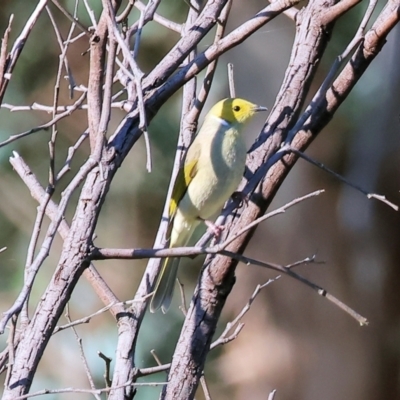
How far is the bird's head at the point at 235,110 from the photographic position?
2.45m

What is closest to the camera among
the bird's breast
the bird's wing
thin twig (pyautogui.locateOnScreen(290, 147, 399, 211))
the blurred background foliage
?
thin twig (pyautogui.locateOnScreen(290, 147, 399, 211))

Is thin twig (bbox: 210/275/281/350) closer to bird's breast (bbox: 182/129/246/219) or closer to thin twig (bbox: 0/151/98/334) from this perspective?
bird's breast (bbox: 182/129/246/219)

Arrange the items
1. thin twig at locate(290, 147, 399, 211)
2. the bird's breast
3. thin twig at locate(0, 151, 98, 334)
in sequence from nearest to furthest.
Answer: thin twig at locate(0, 151, 98, 334), thin twig at locate(290, 147, 399, 211), the bird's breast

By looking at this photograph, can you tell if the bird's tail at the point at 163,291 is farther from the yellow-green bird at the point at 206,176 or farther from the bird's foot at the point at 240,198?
the bird's foot at the point at 240,198

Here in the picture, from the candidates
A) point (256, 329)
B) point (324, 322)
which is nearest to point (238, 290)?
point (256, 329)

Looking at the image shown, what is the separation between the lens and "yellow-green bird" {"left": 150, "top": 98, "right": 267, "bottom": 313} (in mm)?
2246

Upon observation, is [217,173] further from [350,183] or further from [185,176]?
[350,183]

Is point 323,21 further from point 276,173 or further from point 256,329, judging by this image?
point 256,329

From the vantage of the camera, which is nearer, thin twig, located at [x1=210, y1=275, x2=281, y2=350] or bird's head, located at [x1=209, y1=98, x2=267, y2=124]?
thin twig, located at [x1=210, y1=275, x2=281, y2=350]

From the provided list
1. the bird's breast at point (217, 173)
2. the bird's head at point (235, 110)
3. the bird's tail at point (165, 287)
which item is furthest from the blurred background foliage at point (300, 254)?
the bird's tail at point (165, 287)

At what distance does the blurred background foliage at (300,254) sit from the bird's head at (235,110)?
1437mm

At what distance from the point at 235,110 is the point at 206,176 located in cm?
31

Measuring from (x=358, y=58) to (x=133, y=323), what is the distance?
108 centimetres

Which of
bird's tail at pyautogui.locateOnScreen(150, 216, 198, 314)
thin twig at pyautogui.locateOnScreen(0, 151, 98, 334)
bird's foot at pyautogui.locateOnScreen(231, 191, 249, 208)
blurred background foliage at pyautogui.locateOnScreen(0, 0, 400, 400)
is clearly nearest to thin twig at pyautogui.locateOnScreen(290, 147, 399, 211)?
bird's foot at pyautogui.locateOnScreen(231, 191, 249, 208)
